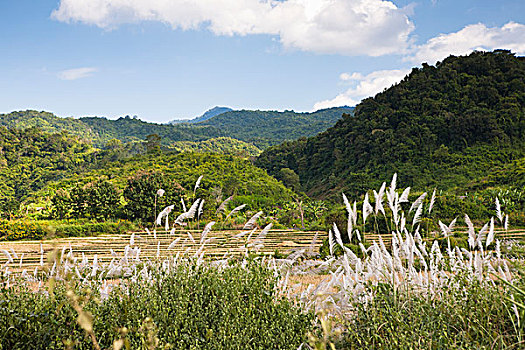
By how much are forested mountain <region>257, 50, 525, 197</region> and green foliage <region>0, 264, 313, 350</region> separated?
16667 mm

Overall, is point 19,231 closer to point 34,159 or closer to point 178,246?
point 178,246

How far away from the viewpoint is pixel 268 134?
9719 cm

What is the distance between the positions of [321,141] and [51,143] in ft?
83.1

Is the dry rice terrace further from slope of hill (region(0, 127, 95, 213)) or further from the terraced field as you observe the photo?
slope of hill (region(0, 127, 95, 213))

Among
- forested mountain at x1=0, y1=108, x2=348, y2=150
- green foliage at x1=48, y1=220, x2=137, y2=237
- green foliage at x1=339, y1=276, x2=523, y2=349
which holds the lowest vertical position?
green foliage at x1=48, y1=220, x2=137, y2=237

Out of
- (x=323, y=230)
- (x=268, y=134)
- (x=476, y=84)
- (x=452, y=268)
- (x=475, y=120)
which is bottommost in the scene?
(x=323, y=230)

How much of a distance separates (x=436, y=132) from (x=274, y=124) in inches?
3615

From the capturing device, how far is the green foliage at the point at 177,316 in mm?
2170

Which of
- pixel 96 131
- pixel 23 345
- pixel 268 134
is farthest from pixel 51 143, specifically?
pixel 268 134

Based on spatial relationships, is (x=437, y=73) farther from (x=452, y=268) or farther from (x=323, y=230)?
(x=452, y=268)

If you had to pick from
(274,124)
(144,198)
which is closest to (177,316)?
(144,198)

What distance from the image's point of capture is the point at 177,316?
89.9 inches

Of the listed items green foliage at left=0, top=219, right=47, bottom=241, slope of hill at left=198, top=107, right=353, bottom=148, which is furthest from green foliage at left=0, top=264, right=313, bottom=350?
slope of hill at left=198, top=107, right=353, bottom=148

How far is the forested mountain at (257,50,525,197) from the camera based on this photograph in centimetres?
2047
